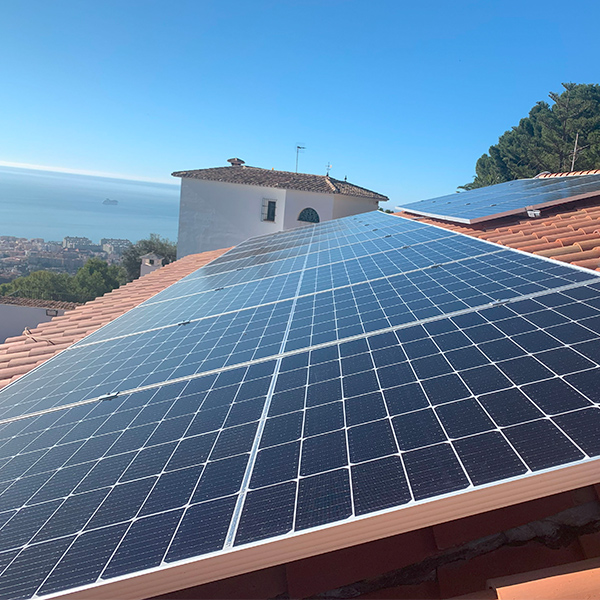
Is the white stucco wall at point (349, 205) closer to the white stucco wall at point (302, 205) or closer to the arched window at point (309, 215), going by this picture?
the white stucco wall at point (302, 205)

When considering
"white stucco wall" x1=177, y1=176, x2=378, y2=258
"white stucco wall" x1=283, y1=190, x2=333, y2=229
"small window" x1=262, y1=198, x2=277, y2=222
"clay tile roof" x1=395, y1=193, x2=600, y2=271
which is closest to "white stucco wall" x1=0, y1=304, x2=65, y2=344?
"white stucco wall" x1=177, y1=176, x2=378, y2=258

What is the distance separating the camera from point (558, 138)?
52719mm

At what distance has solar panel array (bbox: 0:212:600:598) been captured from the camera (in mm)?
2678

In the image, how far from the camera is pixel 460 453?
2.79m

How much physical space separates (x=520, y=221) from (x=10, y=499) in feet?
36.1

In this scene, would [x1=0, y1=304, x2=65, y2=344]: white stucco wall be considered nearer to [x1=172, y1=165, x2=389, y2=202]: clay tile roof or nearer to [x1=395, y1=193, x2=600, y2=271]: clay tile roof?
[x1=172, y1=165, x2=389, y2=202]: clay tile roof

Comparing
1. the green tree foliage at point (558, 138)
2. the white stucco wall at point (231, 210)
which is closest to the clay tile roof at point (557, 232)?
the white stucco wall at point (231, 210)

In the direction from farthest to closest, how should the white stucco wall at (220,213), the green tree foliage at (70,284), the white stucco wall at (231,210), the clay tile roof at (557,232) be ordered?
the green tree foliage at (70,284) → the white stucco wall at (220,213) → the white stucco wall at (231,210) → the clay tile roof at (557,232)

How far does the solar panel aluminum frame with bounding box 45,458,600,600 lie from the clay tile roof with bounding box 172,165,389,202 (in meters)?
39.0

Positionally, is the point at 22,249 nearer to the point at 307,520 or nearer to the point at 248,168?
the point at 248,168

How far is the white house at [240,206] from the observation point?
40.6 m

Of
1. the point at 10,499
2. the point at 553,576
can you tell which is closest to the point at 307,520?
the point at 553,576

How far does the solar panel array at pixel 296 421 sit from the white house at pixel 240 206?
34760 mm

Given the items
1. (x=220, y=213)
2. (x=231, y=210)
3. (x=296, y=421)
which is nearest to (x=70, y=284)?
(x=220, y=213)
